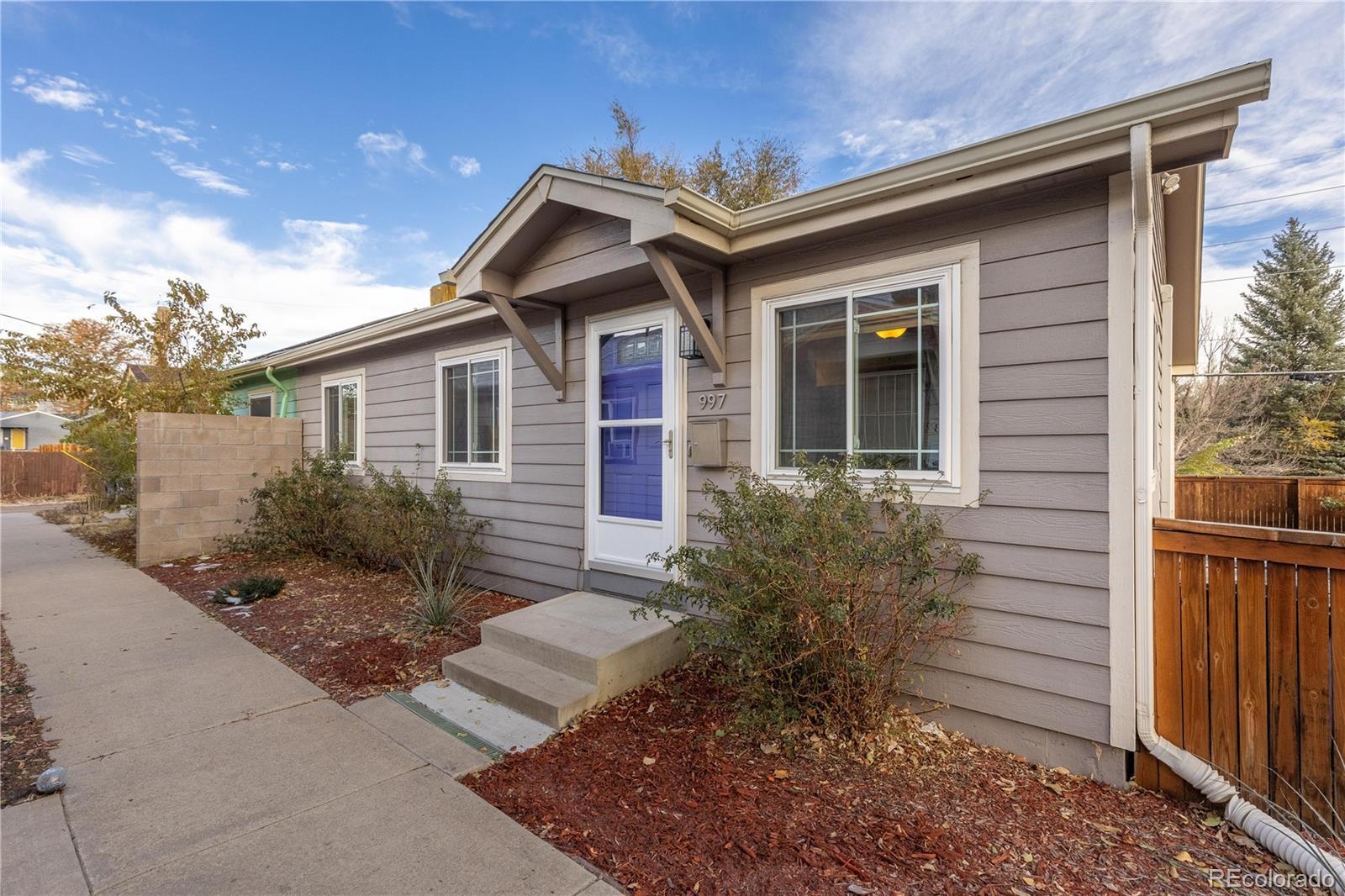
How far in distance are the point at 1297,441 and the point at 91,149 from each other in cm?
2537

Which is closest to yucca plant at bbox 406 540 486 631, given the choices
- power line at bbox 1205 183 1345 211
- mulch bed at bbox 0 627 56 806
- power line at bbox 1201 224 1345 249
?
mulch bed at bbox 0 627 56 806

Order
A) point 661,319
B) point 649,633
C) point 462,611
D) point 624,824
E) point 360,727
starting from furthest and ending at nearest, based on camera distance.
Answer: point 462,611 < point 661,319 < point 649,633 < point 360,727 < point 624,824

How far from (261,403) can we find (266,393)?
392mm

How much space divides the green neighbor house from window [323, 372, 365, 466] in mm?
1122

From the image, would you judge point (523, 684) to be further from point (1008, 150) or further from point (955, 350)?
point (1008, 150)

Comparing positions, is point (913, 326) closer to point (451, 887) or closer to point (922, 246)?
point (922, 246)

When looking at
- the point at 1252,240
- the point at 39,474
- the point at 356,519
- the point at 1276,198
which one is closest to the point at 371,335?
the point at 356,519

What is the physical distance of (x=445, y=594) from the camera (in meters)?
4.47

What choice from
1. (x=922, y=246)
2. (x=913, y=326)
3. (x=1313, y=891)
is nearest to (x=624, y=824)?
(x=1313, y=891)

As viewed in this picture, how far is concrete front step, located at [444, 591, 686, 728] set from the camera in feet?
10.1

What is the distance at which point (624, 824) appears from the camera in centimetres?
216

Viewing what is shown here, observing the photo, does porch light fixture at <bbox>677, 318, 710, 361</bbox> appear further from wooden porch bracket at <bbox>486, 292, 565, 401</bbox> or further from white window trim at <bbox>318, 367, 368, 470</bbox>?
white window trim at <bbox>318, 367, 368, 470</bbox>

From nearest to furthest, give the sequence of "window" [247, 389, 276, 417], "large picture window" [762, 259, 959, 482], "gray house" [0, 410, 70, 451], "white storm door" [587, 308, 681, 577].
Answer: "large picture window" [762, 259, 959, 482] < "white storm door" [587, 308, 681, 577] < "window" [247, 389, 276, 417] < "gray house" [0, 410, 70, 451]

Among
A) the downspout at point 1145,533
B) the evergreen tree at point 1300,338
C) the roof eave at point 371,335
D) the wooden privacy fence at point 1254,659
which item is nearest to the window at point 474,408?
the roof eave at point 371,335
